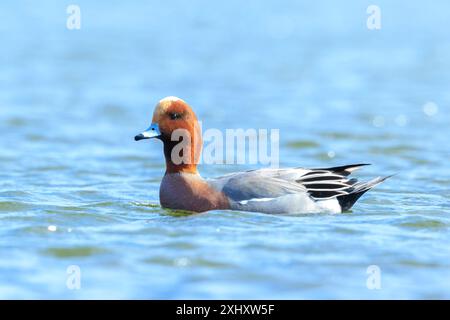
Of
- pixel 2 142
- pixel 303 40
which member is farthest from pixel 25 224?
pixel 303 40

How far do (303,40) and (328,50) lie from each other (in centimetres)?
160

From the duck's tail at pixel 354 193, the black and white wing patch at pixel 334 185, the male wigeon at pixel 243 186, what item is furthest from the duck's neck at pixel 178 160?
the duck's tail at pixel 354 193

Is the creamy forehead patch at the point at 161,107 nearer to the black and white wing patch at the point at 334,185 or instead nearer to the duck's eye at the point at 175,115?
the duck's eye at the point at 175,115

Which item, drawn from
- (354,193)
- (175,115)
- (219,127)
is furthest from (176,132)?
(219,127)

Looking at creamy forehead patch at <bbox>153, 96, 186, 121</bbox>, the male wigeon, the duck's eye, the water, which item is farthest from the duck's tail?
creamy forehead patch at <bbox>153, 96, 186, 121</bbox>

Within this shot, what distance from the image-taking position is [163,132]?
406 inches

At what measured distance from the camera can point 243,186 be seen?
9.97 metres

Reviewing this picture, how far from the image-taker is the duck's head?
10258mm

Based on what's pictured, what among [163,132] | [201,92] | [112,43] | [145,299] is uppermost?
[112,43]

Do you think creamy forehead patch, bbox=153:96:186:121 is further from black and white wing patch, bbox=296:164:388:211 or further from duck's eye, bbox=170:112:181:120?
black and white wing patch, bbox=296:164:388:211

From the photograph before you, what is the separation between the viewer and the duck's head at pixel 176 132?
33.7ft

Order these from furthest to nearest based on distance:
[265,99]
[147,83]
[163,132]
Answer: [147,83] < [265,99] < [163,132]

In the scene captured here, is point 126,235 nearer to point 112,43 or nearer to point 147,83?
point 147,83

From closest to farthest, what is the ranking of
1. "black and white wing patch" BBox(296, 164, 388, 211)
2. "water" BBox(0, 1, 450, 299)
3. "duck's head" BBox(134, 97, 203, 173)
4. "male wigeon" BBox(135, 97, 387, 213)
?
"water" BBox(0, 1, 450, 299)
"male wigeon" BBox(135, 97, 387, 213)
"black and white wing patch" BBox(296, 164, 388, 211)
"duck's head" BBox(134, 97, 203, 173)
